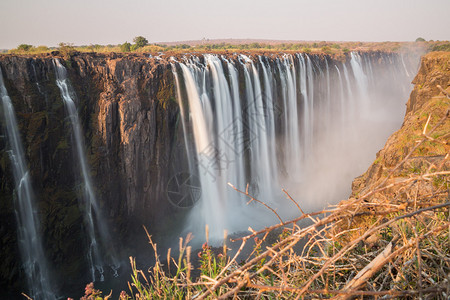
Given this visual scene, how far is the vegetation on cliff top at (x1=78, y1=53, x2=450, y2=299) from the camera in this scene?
1406 mm

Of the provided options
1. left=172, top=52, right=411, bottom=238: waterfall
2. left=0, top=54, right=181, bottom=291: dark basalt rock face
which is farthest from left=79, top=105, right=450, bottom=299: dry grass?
left=172, top=52, right=411, bottom=238: waterfall

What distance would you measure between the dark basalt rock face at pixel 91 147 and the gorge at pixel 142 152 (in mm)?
46

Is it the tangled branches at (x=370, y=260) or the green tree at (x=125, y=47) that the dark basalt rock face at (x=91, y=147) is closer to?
the green tree at (x=125, y=47)

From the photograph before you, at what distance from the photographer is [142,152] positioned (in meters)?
14.2

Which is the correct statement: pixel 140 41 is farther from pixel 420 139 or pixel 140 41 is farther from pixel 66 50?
pixel 420 139

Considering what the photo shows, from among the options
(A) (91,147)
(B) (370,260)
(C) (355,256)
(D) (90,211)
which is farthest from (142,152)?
(B) (370,260)

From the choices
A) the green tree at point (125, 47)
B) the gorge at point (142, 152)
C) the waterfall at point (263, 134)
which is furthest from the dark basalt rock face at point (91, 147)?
the green tree at point (125, 47)

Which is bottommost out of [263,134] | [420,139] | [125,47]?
[263,134]

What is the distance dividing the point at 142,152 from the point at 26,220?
550cm

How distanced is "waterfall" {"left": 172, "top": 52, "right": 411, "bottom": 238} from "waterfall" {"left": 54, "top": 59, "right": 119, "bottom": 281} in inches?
183

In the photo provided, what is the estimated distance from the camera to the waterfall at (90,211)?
1233 cm

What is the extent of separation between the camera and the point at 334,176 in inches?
904

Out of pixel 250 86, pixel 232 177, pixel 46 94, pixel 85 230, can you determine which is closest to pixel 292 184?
pixel 232 177

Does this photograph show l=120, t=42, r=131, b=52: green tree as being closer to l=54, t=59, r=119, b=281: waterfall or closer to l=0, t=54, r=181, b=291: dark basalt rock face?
l=0, t=54, r=181, b=291: dark basalt rock face
